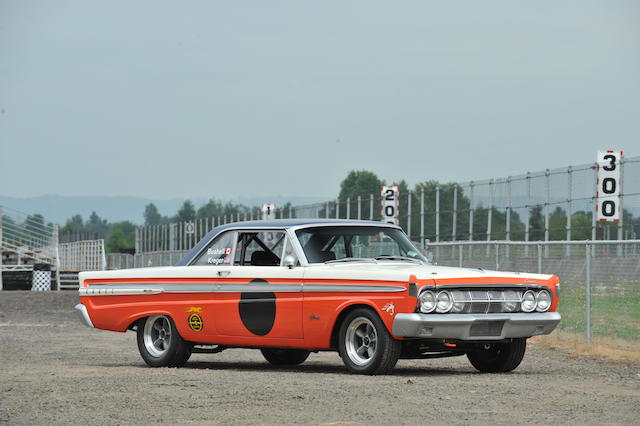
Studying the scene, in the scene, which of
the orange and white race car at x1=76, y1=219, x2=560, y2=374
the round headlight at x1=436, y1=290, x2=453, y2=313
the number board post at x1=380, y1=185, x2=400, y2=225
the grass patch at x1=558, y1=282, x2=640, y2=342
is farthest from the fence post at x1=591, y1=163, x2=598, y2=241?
the round headlight at x1=436, y1=290, x2=453, y2=313

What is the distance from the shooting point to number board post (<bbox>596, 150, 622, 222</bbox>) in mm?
24359

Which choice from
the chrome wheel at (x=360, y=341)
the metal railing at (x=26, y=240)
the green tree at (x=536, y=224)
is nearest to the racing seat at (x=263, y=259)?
the chrome wheel at (x=360, y=341)

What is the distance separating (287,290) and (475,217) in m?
28.5

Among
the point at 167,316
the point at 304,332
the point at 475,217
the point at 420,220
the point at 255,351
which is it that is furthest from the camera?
the point at 420,220

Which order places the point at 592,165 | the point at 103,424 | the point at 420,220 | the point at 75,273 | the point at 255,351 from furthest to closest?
the point at 75,273
the point at 420,220
the point at 592,165
the point at 255,351
the point at 103,424

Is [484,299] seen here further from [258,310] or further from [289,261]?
[258,310]

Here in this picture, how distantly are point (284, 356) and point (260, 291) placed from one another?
1.59 metres

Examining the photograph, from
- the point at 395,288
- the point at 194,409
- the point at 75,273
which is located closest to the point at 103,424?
the point at 194,409

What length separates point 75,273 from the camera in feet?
183

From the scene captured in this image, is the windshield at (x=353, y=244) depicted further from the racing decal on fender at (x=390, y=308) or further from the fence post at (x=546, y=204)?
the fence post at (x=546, y=204)

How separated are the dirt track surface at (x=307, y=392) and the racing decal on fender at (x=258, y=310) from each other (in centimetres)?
47

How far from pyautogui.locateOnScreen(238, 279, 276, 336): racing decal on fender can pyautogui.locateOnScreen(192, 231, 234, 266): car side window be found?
0.62 m

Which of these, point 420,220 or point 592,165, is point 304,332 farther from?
point 420,220

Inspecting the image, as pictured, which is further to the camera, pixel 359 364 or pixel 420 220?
pixel 420 220
